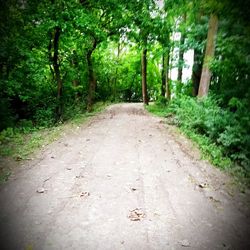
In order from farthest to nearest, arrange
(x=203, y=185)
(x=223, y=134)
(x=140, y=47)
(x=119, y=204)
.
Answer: (x=140, y=47) → (x=223, y=134) → (x=203, y=185) → (x=119, y=204)

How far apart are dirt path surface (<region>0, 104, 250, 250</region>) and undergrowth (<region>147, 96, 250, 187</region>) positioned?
2.19 ft

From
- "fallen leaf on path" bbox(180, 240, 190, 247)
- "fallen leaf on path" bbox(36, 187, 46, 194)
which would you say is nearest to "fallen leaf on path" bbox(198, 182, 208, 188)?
"fallen leaf on path" bbox(180, 240, 190, 247)

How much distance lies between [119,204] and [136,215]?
0.49 m

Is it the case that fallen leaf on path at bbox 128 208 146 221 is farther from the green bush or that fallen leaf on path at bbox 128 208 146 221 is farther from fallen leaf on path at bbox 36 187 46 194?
the green bush

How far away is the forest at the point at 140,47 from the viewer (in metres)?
7.98

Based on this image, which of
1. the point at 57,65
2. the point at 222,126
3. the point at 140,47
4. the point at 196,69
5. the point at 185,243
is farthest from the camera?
the point at 140,47

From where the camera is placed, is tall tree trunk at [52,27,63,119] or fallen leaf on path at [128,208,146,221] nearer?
fallen leaf on path at [128,208,146,221]

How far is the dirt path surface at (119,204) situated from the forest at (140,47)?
77.9 inches

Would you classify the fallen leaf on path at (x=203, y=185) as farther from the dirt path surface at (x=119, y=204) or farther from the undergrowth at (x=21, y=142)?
the undergrowth at (x=21, y=142)

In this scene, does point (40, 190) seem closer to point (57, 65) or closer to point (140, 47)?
point (57, 65)

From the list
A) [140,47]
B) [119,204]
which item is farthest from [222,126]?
[140,47]

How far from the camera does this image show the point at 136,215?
470 centimetres

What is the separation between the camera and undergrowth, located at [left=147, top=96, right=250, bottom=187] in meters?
7.43

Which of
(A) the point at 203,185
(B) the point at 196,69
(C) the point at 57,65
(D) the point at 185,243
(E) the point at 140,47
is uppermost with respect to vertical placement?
(E) the point at 140,47
